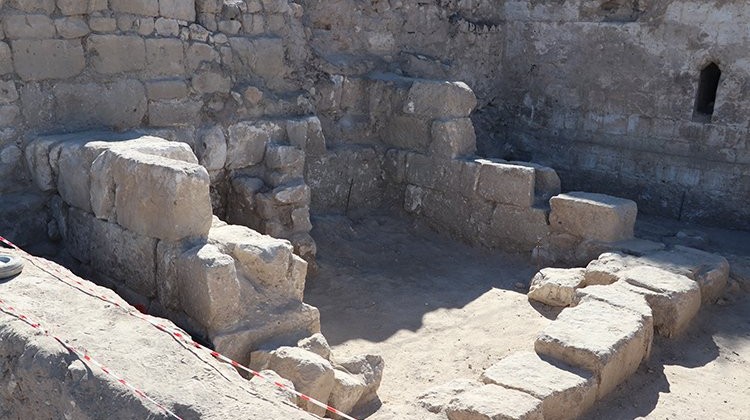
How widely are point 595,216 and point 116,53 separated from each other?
14.2 feet

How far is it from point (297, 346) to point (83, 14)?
316 centimetres

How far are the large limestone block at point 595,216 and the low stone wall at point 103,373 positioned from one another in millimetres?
4133

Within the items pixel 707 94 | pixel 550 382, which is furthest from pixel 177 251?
pixel 707 94

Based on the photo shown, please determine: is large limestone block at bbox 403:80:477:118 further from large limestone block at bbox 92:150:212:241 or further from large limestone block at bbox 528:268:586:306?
large limestone block at bbox 92:150:212:241

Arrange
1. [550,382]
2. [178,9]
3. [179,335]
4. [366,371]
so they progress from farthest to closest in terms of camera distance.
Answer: [178,9] < [366,371] < [550,382] < [179,335]

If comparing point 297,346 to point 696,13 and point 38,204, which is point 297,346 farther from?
point 696,13

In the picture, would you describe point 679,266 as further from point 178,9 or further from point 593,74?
point 178,9

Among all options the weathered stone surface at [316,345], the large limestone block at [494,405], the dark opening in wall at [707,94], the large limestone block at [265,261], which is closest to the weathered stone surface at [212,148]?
the large limestone block at [265,261]

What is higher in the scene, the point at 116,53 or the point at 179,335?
the point at 116,53

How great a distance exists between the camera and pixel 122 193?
4574mm

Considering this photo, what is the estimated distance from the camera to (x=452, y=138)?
752 centimetres

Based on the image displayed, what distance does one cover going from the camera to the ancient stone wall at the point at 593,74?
25.7ft

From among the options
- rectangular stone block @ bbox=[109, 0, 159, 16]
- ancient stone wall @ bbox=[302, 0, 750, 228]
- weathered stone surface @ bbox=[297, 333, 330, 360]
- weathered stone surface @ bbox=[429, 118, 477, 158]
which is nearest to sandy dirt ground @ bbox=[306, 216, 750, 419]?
weathered stone surface @ bbox=[297, 333, 330, 360]

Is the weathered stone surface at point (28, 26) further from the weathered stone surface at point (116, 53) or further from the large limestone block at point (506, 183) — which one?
the large limestone block at point (506, 183)
